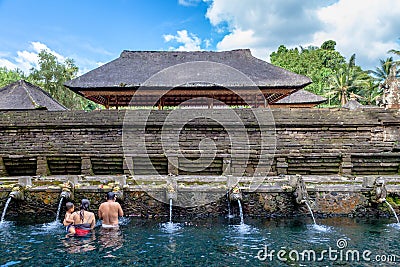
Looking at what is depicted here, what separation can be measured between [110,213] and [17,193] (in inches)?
94.1

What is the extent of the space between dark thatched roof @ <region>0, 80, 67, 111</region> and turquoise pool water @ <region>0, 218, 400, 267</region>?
12.9 m

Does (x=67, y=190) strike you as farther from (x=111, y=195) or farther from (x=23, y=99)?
(x=23, y=99)

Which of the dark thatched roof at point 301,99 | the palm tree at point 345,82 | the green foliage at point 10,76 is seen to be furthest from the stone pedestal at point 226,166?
the green foliage at point 10,76

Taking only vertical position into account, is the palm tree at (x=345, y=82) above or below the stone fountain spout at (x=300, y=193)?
above

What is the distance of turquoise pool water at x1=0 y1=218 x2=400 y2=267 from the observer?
5.27m

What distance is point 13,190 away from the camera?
7.55 m

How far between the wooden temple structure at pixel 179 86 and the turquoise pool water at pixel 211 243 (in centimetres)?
838

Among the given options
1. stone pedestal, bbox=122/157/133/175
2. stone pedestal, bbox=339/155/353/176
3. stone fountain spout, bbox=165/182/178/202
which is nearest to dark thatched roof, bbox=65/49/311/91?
stone pedestal, bbox=122/157/133/175

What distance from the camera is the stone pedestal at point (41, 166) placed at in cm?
1056

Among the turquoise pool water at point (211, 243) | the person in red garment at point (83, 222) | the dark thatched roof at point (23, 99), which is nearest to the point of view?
the turquoise pool water at point (211, 243)

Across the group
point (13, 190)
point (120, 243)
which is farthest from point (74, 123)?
point (120, 243)

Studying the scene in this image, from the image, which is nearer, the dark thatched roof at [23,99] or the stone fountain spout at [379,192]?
the stone fountain spout at [379,192]

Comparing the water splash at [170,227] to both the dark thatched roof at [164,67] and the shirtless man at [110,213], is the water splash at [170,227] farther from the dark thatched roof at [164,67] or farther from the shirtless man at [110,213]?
the dark thatched roof at [164,67]

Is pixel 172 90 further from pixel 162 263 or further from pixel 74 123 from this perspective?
pixel 162 263
